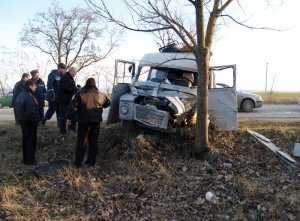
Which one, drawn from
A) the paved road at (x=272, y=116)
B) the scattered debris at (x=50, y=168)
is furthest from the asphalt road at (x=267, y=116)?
the scattered debris at (x=50, y=168)

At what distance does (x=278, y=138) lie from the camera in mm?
11047

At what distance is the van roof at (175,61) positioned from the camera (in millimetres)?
11367

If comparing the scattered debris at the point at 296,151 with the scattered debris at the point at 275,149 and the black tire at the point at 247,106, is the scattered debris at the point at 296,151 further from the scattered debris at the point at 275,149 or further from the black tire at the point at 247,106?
the black tire at the point at 247,106

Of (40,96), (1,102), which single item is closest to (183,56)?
(40,96)

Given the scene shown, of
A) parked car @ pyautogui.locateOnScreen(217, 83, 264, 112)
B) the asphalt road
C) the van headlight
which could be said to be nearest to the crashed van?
the van headlight

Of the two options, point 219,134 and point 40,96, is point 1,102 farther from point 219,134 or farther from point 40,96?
point 219,134

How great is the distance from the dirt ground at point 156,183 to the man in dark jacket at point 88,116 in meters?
0.34

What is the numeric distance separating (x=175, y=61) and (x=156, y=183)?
12.4ft

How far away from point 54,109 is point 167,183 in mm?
5007

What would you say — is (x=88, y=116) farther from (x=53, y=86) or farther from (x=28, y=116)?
(x=53, y=86)

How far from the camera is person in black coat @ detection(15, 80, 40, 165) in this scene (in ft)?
31.5

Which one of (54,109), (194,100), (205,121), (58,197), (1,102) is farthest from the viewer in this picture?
(1,102)

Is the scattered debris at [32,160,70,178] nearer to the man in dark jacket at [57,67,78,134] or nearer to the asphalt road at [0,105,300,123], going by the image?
the man in dark jacket at [57,67,78,134]

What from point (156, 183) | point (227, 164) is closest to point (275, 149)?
point (227, 164)
